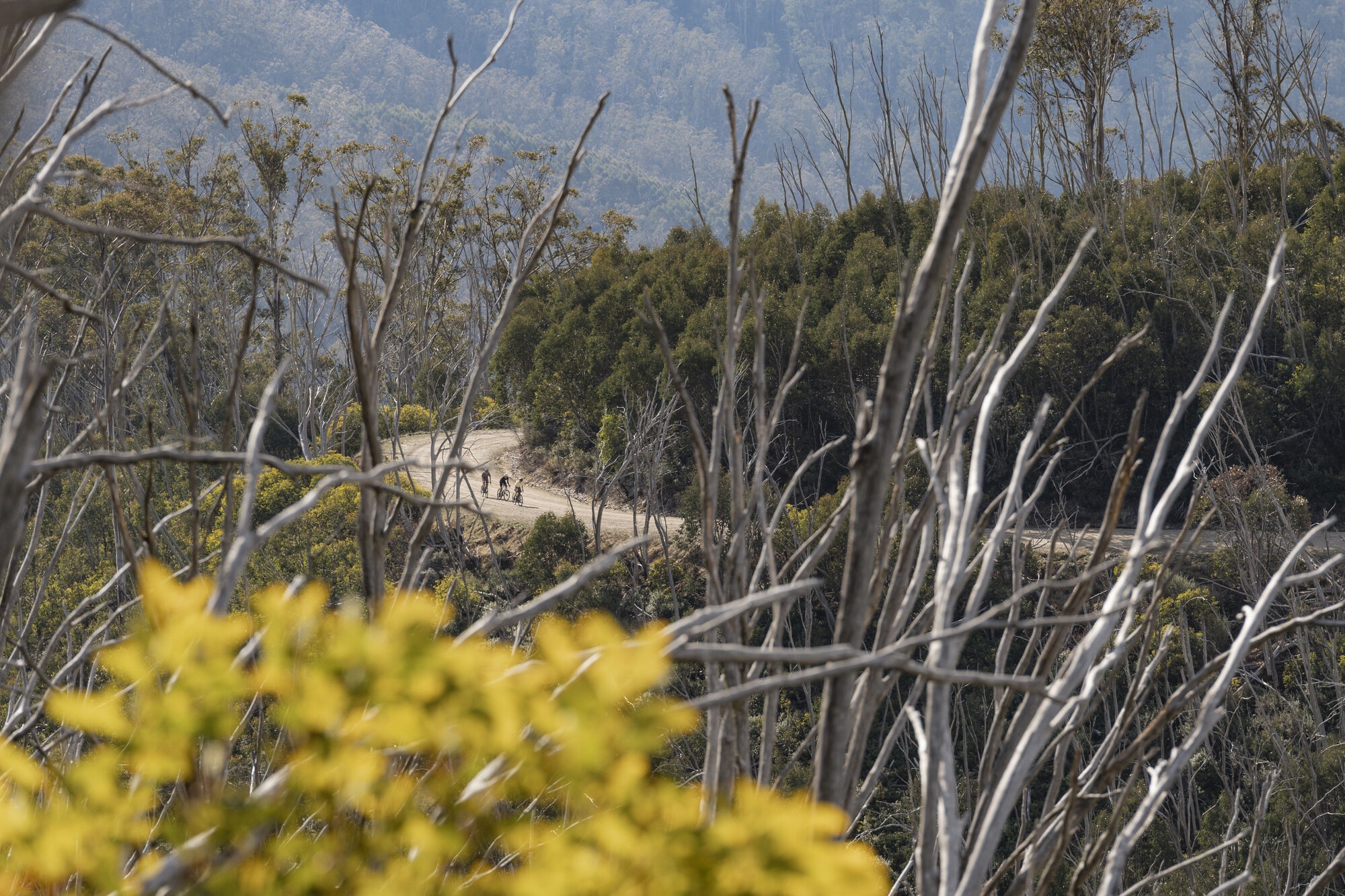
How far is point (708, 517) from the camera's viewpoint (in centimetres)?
98

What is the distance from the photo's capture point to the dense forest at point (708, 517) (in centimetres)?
53

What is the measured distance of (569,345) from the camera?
1541 cm

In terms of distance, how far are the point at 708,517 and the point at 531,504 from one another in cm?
1441

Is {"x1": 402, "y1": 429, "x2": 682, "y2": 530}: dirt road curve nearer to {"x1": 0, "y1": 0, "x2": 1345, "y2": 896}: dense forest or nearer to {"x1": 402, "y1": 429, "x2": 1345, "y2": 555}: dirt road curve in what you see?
{"x1": 402, "y1": 429, "x2": 1345, "y2": 555}: dirt road curve

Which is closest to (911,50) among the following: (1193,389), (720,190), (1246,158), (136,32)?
(720,190)

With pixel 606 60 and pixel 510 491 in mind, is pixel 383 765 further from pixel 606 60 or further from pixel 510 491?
pixel 606 60

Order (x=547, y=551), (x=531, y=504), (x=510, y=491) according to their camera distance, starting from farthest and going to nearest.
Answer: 1. (x=510, y=491)
2. (x=531, y=504)
3. (x=547, y=551)

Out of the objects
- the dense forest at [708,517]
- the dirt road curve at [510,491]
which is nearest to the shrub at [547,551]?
the dense forest at [708,517]

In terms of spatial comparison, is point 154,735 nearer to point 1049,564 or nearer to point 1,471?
point 1,471

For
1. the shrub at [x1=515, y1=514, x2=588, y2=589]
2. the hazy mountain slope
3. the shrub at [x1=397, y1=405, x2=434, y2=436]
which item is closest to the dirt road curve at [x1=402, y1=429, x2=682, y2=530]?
the shrub at [x1=397, y1=405, x2=434, y2=436]

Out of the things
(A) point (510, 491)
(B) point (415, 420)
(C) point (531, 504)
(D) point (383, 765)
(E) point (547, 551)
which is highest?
(D) point (383, 765)

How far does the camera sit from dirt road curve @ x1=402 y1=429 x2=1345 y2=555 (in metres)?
9.95

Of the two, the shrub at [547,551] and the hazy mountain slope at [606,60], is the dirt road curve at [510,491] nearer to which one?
the shrub at [547,551]

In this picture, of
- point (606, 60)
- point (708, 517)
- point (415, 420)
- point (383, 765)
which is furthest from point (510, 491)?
point (606, 60)
